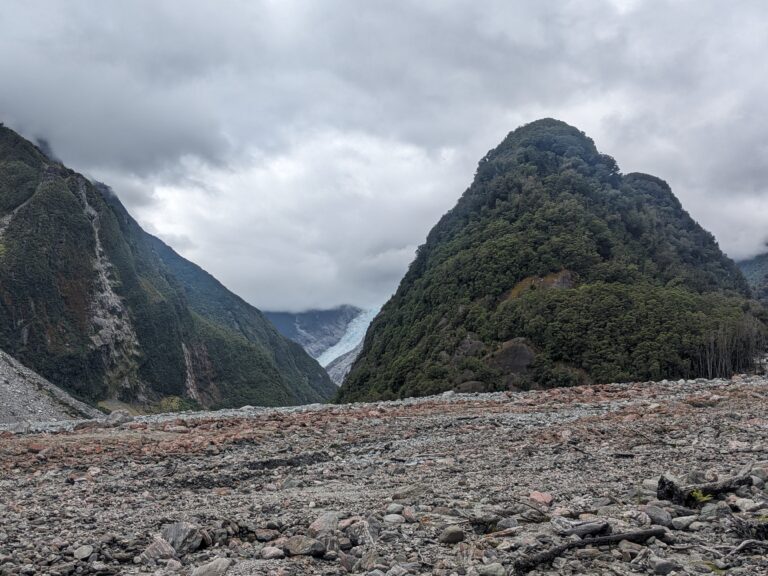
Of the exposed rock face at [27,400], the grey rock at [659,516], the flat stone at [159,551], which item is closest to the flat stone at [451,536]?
the grey rock at [659,516]

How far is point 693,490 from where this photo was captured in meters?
7.34

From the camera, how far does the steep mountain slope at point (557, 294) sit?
54562mm

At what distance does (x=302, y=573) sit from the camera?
221 inches

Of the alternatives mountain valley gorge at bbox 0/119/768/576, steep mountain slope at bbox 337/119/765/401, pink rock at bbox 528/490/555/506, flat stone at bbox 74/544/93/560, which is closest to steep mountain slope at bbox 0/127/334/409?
mountain valley gorge at bbox 0/119/768/576

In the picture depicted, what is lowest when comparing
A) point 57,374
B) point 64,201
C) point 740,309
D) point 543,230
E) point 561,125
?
point 57,374

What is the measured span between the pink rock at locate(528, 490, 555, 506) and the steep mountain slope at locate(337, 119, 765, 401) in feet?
156

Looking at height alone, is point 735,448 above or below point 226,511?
above

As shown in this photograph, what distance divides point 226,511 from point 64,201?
167m

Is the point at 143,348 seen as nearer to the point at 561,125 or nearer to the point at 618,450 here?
the point at 561,125

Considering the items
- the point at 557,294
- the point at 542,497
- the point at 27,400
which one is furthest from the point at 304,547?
the point at 557,294

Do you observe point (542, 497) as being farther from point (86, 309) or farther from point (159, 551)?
point (86, 309)

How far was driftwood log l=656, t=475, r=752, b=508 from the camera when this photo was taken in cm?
723

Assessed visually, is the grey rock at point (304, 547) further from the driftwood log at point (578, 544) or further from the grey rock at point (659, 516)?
the grey rock at point (659, 516)

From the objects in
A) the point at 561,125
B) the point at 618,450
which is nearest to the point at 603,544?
the point at 618,450
